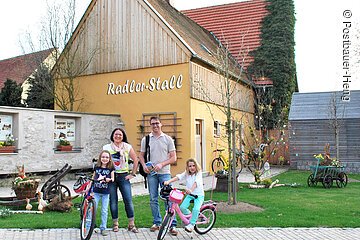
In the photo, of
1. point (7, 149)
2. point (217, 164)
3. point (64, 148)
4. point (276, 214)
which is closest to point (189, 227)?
point (276, 214)

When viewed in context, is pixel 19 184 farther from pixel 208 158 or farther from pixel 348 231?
pixel 208 158

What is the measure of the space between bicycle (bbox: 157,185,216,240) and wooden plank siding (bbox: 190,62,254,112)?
7327mm

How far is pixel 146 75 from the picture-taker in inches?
722

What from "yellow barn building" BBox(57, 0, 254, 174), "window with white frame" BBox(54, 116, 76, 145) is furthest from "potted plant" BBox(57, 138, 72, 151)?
"yellow barn building" BBox(57, 0, 254, 174)

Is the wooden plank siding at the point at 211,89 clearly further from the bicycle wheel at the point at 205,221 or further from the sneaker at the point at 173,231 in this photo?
the sneaker at the point at 173,231

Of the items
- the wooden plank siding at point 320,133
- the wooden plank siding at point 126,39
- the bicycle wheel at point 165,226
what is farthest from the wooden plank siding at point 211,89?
the bicycle wheel at point 165,226

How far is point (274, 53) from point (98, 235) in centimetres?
2142

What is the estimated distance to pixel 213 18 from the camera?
30.1 meters

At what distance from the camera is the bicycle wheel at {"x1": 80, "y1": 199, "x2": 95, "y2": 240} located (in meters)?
6.25

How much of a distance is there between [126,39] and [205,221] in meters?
13.3

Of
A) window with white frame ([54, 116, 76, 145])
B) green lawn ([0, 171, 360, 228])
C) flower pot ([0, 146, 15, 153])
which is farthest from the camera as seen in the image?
window with white frame ([54, 116, 76, 145])

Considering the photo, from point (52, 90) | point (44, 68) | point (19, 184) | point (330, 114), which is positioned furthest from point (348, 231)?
point (44, 68)

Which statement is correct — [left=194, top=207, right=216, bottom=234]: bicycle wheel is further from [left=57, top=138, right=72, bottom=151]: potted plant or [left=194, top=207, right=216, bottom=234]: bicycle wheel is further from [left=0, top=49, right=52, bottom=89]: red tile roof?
[left=0, top=49, right=52, bottom=89]: red tile roof

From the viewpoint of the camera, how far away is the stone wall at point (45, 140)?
46.0ft
